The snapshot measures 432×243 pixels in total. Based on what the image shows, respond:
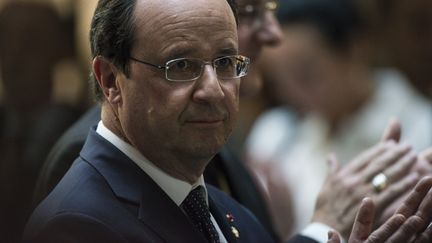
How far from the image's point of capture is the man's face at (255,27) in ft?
13.1

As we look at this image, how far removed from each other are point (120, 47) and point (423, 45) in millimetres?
3899

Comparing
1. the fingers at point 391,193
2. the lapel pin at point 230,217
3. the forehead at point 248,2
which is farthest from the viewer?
the forehead at point 248,2

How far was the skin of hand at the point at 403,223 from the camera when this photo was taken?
111 inches

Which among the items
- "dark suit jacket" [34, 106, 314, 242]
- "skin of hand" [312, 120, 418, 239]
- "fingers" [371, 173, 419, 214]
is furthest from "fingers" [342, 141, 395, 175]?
"dark suit jacket" [34, 106, 314, 242]

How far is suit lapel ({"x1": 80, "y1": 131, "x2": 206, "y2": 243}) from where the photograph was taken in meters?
2.71

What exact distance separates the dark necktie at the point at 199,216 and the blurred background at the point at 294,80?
3.74 ft

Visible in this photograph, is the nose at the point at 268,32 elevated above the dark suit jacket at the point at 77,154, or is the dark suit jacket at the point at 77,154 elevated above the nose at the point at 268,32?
the nose at the point at 268,32

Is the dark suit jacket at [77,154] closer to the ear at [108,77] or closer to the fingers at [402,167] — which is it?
the fingers at [402,167]

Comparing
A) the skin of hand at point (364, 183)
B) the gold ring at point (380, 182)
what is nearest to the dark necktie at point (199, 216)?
the skin of hand at point (364, 183)

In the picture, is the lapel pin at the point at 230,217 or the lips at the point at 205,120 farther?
the lapel pin at the point at 230,217

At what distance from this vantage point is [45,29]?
471 centimetres

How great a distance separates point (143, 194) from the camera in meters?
2.74

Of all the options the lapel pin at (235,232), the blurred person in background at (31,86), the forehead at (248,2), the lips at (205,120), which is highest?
the lips at (205,120)

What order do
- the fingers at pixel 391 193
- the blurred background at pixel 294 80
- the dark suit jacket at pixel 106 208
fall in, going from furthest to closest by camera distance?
the blurred background at pixel 294 80, the fingers at pixel 391 193, the dark suit jacket at pixel 106 208
